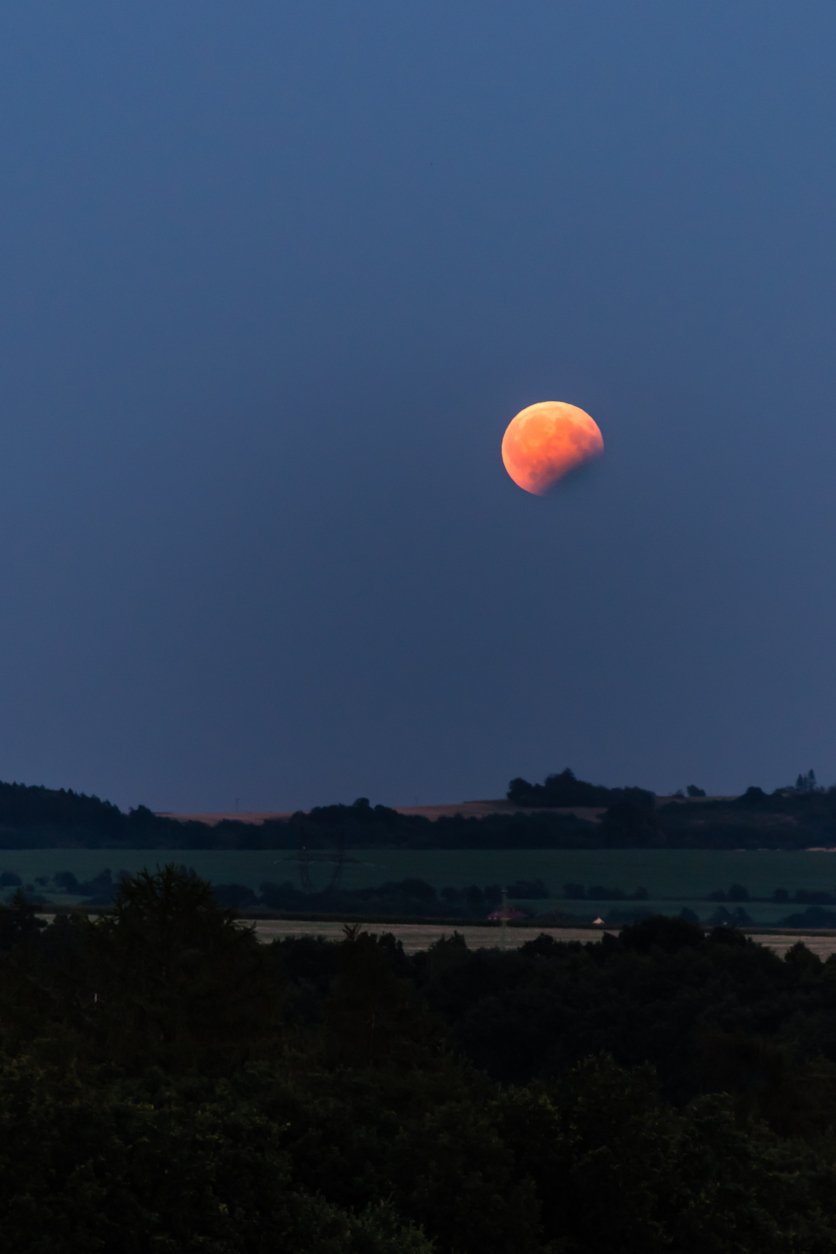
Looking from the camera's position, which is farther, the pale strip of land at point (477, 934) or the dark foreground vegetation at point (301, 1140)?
the pale strip of land at point (477, 934)

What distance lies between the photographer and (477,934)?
154 metres

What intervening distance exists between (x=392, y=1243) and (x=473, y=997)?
Answer: 6833 centimetres

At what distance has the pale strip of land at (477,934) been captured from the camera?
472ft

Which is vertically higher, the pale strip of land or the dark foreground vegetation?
the pale strip of land

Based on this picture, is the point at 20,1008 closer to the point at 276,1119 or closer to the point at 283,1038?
the point at 283,1038

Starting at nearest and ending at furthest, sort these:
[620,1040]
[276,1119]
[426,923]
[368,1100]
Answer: [276,1119], [368,1100], [620,1040], [426,923]

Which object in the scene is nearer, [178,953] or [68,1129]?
[68,1129]

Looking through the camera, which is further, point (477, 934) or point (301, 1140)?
point (477, 934)

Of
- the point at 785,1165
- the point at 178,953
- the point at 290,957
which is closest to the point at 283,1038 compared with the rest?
the point at 178,953

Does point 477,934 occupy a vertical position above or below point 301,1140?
above

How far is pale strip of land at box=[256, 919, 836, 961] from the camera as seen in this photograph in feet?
472

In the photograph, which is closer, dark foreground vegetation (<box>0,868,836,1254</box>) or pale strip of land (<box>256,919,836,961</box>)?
dark foreground vegetation (<box>0,868,836,1254</box>)

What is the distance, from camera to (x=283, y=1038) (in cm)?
4622

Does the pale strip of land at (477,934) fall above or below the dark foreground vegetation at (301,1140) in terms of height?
above
